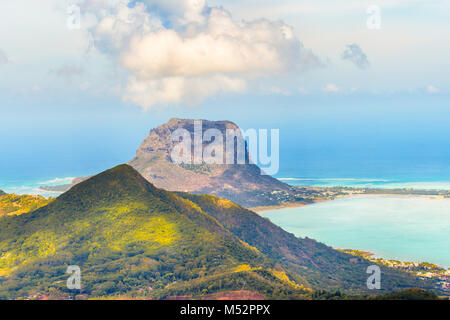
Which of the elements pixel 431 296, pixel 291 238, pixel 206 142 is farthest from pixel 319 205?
pixel 431 296

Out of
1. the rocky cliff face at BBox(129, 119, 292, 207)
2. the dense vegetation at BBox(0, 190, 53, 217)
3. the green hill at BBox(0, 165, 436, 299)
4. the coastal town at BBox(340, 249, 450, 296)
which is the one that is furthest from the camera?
the rocky cliff face at BBox(129, 119, 292, 207)

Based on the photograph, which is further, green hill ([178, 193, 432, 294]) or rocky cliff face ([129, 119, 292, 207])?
rocky cliff face ([129, 119, 292, 207])

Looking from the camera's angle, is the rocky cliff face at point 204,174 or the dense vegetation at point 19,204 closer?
the dense vegetation at point 19,204

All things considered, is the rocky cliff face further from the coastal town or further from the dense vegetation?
the dense vegetation

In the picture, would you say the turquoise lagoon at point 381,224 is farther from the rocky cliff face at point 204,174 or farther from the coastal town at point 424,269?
the rocky cliff face at point 204,174

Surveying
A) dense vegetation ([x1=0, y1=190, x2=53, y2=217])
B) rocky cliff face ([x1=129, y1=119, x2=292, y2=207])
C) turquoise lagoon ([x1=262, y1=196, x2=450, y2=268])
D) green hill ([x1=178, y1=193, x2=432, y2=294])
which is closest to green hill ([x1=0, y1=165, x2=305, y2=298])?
dense vegetation ([x1=0, y1=190, x2=53, y2=217])

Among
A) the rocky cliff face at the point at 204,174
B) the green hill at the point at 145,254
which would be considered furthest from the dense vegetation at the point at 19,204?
the rocky cliff face at the point at 204,174
